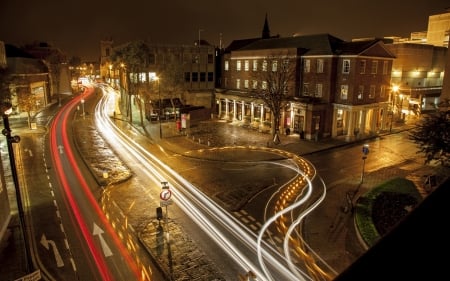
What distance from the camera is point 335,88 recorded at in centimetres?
3869

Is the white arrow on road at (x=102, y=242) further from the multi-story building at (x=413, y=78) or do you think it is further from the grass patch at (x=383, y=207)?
the multi-story building at (x=413, y=78)

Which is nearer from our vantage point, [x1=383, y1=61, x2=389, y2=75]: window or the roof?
the roof

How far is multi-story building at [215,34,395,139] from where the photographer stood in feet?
122

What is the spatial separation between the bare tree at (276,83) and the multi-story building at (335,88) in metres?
0.58

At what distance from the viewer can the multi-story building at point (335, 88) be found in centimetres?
3725

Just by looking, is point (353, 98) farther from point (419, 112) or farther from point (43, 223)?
point (43, 223)

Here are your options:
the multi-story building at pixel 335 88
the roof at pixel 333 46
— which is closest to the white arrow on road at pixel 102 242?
the multi-story building at pixel 335 88

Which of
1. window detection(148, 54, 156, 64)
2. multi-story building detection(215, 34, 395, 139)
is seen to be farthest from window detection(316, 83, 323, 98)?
window detection(148, 54, 156, 64)

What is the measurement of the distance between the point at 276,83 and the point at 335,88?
7.51 m

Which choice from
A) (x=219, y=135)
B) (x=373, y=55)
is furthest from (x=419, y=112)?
(x=219, y=135)

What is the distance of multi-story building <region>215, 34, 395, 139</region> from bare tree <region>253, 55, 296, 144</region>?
581 mm

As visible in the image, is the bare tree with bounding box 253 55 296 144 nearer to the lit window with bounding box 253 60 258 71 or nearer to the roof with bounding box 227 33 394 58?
the lit window with bounding box 253 60 258 71

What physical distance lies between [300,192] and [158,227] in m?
10.4

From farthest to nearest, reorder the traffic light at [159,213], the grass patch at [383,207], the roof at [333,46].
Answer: the roof at [333,46], the traffic light at [159,213], the grass patch at [383,207]
